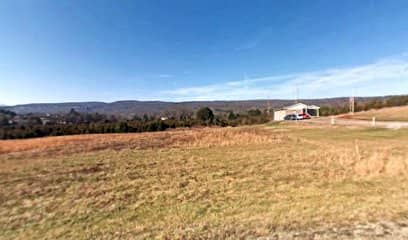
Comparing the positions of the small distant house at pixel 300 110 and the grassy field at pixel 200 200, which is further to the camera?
the small distant house at pixel 300 110

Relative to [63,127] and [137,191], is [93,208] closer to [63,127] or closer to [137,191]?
[137,191]

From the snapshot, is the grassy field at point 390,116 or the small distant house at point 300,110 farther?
the small distant house at point 300,110

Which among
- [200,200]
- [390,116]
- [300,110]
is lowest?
[200,200]

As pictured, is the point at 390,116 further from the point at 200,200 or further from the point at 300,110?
the point at 200,200

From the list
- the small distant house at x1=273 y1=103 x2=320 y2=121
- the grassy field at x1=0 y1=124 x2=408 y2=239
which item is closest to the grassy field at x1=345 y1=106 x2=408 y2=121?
the small distant house at x1=273 y1=103 x2=320 y2=121

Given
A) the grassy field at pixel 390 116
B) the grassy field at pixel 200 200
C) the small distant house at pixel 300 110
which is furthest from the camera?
the small distant house at pixel 300 110

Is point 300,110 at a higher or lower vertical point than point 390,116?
higher

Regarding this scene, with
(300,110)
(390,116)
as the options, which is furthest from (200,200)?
(300,110)

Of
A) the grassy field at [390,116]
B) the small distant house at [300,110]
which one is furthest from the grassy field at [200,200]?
the small distant house at [300,110]

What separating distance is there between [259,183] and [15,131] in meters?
50.6

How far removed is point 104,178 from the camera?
9.88 m

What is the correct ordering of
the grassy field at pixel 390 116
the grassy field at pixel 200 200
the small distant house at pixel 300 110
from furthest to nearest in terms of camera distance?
the small distant house at pixel 300 110
the grassy field at pixel 390 116
the grassy field at pixel 200 200

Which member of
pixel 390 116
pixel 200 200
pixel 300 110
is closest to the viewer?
pixel 200 200

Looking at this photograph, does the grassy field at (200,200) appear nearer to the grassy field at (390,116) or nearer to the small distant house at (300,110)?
the grassy field at (390,116)
